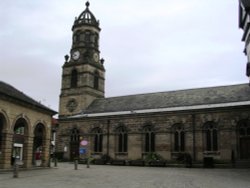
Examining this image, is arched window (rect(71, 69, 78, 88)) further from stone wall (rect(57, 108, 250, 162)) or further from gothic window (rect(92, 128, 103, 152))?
gothic window (rect(92, 128, 103, 152))

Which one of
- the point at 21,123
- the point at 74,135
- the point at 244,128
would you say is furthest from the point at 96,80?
the point at 244,128

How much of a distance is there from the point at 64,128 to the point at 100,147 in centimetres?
663

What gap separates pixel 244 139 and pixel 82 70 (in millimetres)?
25702

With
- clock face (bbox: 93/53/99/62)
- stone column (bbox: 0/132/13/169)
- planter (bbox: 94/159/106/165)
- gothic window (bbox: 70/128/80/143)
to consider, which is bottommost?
planter (bbox: 94/159/106/165)

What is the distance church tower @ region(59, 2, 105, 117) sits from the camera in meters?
50.2

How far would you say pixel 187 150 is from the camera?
125 ft

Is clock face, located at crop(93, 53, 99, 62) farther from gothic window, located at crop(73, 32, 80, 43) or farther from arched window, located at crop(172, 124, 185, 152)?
arched window, located at crop(172, 124, 185, 152)

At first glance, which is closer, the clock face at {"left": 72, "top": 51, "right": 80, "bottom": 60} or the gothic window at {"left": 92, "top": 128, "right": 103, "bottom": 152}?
the gothic window at {"left": 92, "top": 128, "right": 103, "bottom": 152}

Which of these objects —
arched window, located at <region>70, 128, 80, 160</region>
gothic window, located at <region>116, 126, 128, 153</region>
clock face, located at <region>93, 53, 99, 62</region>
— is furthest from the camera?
clock face, located at <region>93, 53, 99, 62</region>

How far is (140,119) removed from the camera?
41.7 metres

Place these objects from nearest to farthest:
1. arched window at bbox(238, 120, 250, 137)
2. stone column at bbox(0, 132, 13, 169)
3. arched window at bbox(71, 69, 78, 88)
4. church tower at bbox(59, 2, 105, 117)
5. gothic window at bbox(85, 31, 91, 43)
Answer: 1. stone column at bbox(0, 132, 13, 169)
2. arched window at bbox(238, 120, 250, 137)
3. church tower at bbox(59, 2, 105, 117)
4. arched window at bbox(71, 69, 78, 88)
5. gothic window at bbox(85, 31, 91, 43)

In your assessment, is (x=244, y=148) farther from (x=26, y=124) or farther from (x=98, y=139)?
(x=26, y=124)

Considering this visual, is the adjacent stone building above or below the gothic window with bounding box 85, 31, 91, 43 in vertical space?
below

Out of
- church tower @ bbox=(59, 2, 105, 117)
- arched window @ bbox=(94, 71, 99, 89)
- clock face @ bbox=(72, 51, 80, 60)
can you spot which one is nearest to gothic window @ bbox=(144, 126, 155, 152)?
church tower @ bbox=(59, 2, 105, 117)
